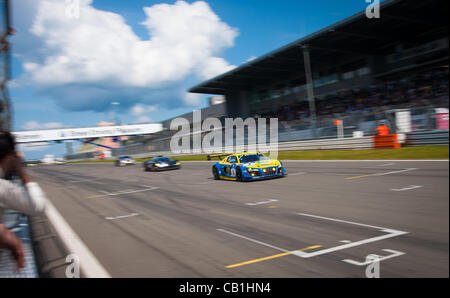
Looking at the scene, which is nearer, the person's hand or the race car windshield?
the person's hand

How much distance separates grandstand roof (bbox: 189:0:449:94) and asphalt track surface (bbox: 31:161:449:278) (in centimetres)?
1767

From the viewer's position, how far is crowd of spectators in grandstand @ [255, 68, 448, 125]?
21.9m

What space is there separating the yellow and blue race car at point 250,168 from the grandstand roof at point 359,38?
52.2ft

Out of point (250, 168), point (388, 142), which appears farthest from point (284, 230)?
point (388, 142)

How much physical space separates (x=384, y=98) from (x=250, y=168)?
18.4 meters

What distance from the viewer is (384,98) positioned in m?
28.4

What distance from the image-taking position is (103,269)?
4.89m

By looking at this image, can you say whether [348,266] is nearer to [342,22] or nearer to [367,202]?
[367,202]

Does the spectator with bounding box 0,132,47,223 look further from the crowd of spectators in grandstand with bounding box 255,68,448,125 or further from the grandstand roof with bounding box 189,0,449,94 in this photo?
the grandstand roof with bounding box 189,0,449,94

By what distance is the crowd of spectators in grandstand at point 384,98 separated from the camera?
21.9 metres

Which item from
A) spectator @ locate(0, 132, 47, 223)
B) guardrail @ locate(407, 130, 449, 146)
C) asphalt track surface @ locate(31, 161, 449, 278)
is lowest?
asphalt track surface @ locate(31, 161, 449, 278)

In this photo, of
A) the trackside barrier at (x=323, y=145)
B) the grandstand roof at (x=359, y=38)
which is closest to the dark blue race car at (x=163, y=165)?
the trackside barrier at (x=323, y=145)

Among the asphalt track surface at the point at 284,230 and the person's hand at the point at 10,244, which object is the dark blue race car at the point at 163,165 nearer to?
the asphalt track surface at the point at 284,230

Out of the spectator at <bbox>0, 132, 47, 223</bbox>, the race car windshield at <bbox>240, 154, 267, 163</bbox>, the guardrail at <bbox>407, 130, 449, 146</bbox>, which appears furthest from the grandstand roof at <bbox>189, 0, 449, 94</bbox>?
the spectator at <bbox>0, 132, 47, 223</bbox>
